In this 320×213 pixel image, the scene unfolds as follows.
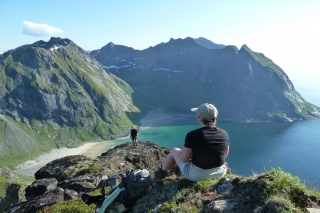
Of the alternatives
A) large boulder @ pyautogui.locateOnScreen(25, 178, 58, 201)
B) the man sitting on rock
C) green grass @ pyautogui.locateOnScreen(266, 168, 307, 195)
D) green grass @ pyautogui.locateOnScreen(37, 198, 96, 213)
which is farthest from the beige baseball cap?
large boulder @ pyautogui.locateOnScreen(25, 178, 58, 201)

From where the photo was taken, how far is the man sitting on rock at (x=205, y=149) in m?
8.80

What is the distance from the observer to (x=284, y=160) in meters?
146

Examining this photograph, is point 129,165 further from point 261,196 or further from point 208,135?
point 261,196

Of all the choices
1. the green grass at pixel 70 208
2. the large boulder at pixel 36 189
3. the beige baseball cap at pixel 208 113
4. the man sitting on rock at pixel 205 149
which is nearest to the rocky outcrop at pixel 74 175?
the large boulder at pixel 36 189

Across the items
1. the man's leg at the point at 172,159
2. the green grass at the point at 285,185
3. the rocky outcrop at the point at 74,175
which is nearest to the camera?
the green grass at the point at 285,185

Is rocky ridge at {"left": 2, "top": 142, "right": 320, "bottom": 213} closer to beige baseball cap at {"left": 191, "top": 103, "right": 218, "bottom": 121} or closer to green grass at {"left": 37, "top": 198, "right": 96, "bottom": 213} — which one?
green grass at {"left": 37, "top": 198, "right": 96, "bottom": 213}

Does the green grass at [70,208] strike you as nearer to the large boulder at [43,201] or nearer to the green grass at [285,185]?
the large boulder at [43,201]

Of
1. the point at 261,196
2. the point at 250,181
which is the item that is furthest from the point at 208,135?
the point at 261,196

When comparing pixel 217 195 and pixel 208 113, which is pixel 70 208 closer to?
pixel 217 195

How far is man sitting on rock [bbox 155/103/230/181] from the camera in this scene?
8.80m

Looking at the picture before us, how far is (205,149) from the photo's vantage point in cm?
882

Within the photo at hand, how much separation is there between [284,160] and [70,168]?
158 m

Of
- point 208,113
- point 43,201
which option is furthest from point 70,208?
point 208,113

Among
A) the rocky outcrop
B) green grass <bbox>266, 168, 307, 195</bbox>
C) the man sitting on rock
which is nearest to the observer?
green grass <bbox>266, 168, 307, 195</bbox>
